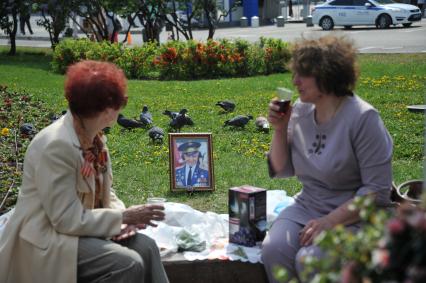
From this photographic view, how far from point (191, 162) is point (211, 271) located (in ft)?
5.46

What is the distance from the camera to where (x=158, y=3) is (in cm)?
1725

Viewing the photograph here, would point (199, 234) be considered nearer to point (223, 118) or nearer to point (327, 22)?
point (223, 118)

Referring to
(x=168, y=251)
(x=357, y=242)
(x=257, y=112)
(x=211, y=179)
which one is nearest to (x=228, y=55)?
(x=257, y=112)

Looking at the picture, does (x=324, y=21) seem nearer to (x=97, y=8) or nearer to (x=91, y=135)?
(x=97, y=8)

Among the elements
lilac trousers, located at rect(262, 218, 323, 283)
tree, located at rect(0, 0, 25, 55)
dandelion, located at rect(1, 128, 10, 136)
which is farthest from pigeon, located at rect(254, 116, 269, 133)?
tree, located at rect(0, 0, 25, 55)

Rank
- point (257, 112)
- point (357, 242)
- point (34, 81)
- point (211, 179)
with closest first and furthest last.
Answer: point (357, 242), point (211, 179), point (257, 112), point (34, 81)

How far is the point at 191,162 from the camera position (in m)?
5.49

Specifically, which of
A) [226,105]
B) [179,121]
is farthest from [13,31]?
[179,121]

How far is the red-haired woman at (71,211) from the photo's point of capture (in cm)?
324

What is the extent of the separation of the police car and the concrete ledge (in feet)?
82.2

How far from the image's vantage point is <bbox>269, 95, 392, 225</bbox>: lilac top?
3.32 metres

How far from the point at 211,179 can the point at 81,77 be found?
254 centimetres

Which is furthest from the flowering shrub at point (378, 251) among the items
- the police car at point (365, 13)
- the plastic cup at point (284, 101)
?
the police car at point (365, 13)

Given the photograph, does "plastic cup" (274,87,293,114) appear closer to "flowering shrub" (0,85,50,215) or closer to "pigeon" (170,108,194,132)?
"flowering shrub" (0,85,50,215)
